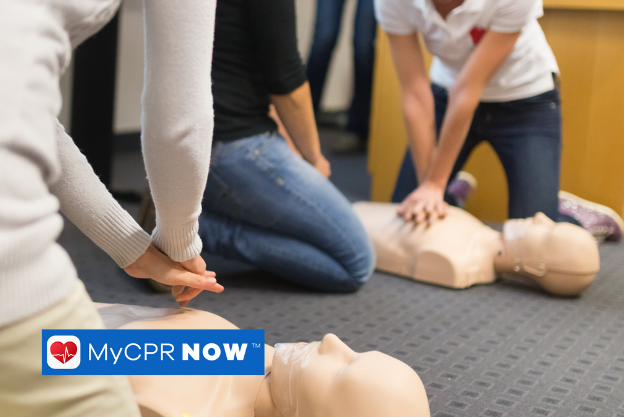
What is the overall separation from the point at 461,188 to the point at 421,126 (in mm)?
453

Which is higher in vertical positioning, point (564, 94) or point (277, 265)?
point (564, 94)

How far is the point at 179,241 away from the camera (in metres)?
0.68

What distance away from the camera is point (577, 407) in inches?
37.9

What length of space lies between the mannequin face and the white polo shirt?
3.33ft

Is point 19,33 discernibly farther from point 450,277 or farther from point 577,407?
point 450,277

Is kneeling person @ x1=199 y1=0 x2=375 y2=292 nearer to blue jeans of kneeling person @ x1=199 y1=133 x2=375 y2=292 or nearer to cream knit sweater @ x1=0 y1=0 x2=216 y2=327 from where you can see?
blue jeans of kneeling person @ x1=199 y1=133 x2=375 y2=292

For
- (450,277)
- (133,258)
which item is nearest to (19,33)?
(133,258)

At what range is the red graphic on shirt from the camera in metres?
1.56

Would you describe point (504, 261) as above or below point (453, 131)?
below

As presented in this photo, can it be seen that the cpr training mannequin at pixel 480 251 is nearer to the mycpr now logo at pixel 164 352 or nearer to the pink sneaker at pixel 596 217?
the pink sneaker at pixel 596 217

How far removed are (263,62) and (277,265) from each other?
0.44 m

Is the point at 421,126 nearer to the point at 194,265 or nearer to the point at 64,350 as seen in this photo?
the point at 194,265

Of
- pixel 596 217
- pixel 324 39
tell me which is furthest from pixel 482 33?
pixel 324 39

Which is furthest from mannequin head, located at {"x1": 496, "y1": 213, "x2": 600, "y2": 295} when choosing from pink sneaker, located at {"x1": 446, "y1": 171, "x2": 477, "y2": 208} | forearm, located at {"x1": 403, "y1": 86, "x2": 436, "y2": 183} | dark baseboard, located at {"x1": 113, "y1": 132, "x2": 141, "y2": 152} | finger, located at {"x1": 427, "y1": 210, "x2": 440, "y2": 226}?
dark baseboard, located at {"x1": 113, "y1": 132, "x2": 141, "y2": 152}
